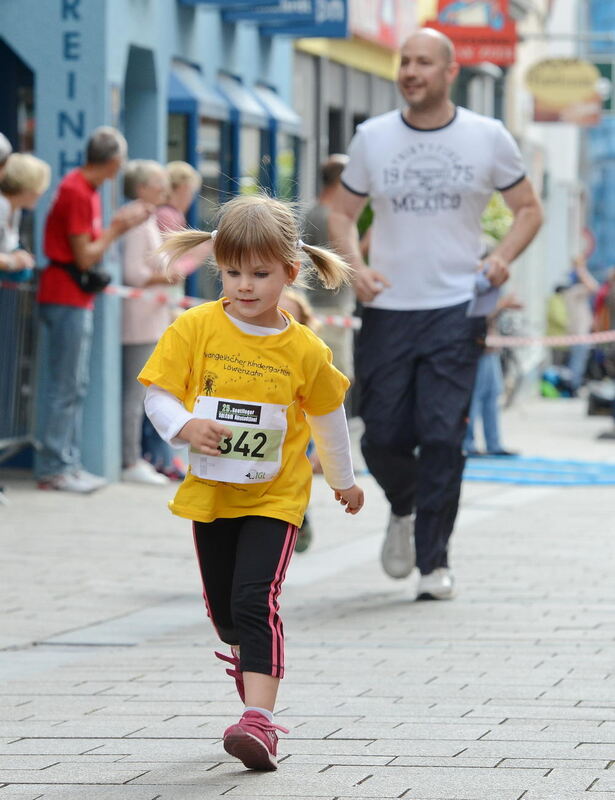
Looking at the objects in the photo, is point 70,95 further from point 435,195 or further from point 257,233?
point 257,233

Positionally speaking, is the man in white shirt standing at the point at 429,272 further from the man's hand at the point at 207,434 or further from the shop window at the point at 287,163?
the shop window at the point at 287,163

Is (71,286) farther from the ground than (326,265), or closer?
closer

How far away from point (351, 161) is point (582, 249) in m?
33.2

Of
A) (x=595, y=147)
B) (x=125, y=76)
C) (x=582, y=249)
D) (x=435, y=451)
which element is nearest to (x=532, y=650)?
(x=435, y=451)

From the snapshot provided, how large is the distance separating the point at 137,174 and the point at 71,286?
906mm

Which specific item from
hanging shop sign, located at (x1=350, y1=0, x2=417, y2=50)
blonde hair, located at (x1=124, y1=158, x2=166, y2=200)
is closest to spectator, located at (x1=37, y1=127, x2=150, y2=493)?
blonde hair, located at (x1=124, y1=158, x2=166, y2=200)

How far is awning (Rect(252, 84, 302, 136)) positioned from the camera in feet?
52.4

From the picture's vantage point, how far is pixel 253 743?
14.5 ft

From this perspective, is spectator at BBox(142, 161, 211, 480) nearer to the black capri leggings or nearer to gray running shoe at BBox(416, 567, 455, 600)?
gray running shoe at BBox(416, 567, 455, 600)

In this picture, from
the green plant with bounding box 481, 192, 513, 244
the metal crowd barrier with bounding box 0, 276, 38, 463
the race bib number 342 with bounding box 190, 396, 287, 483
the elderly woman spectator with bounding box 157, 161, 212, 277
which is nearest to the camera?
the race bib number 342 with bounding box 190, 396, 287, 483

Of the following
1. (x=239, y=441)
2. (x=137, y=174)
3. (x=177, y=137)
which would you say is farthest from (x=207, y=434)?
(x=177, y=137)

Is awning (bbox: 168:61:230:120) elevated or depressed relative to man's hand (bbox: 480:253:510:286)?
elevated

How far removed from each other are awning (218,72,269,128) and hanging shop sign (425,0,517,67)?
654 cm

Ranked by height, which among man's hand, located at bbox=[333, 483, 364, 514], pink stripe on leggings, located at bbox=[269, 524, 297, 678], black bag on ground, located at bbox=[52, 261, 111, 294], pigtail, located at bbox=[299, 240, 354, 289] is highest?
pigtail, located at bbox=[299, 240, 354, 289]
